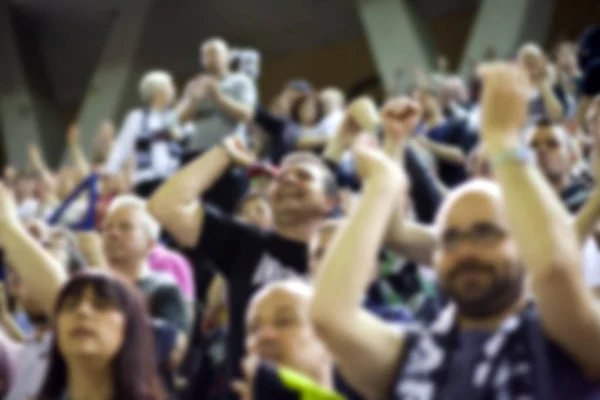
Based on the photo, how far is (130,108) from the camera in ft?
34.3

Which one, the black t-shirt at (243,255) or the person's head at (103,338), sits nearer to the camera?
the person's head at (103,338)

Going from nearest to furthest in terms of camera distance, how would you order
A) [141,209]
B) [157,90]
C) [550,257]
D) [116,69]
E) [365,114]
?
[550,257]
[141,209]
[365,114]
[157,90]
[116,69]

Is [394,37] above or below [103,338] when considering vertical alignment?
above

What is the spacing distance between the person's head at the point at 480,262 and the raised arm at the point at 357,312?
139 mm

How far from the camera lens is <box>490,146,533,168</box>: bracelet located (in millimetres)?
1727

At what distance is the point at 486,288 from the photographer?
5.75 feet

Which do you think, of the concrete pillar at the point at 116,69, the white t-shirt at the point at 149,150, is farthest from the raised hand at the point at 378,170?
the concrete pillar at the point at 116,69

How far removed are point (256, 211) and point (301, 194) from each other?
0.80m

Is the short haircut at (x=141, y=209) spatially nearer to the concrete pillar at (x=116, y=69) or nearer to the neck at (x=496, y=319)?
the neck at (x=496, y=319)

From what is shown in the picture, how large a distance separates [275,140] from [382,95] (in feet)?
20.5

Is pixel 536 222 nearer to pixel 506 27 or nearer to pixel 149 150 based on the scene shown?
pixel 149 150

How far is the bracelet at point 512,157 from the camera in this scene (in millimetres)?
1727

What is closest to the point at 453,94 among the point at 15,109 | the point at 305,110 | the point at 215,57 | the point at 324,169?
the point at 305,110

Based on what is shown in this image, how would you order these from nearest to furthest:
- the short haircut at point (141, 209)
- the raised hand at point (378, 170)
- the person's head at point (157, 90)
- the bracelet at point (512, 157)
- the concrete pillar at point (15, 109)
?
1. the bracelet at point (512, 157)
2. the raised hand at point (378, 170)
3. the short haircut at point (141, 209)
4. the person's head at point (157, 90)
5. the concrete pillar at point (15, 109)
